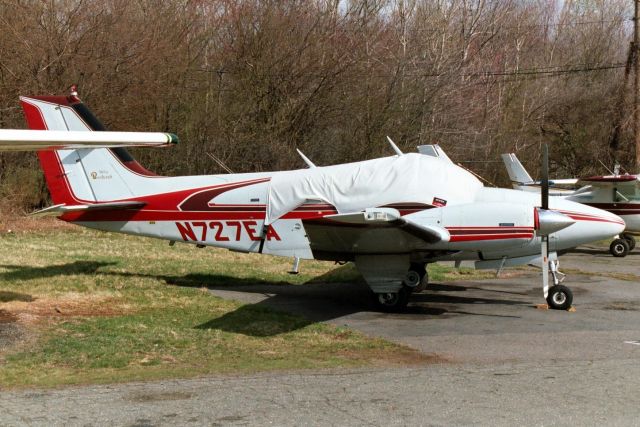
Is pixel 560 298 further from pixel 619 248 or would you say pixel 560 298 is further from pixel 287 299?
pixel 619 248

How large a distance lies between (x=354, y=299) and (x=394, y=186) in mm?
2176

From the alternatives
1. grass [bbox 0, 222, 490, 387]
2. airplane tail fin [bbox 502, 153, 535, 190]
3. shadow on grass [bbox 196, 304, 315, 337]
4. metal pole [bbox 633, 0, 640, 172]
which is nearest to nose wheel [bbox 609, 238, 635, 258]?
airplane tail fin [bbox 502, 153, 535, 190]

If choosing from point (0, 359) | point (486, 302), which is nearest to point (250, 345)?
point (0, 359)

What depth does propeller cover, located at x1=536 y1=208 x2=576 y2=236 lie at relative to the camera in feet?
33.6

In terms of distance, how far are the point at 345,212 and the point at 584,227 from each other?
3.62 metres

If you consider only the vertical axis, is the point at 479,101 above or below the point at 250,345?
above

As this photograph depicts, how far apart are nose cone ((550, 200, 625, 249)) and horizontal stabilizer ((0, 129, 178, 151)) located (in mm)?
6214

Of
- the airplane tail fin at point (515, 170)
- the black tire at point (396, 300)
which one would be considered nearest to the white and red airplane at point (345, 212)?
the black tire at point (396, 300)

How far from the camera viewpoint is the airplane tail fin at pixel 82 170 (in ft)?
41.3

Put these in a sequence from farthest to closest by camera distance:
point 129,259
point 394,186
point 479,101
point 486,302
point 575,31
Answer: point 575,31 < point 479,101 < point 129,259 < point 486,302 < point 394,186

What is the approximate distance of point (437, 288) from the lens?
43.5 feet

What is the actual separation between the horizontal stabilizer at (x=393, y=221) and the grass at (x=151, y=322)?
1453 millimetres

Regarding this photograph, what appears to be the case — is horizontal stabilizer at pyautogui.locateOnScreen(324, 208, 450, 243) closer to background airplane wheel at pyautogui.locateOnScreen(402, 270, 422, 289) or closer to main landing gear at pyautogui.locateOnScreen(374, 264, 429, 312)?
main landing gear at pyautogui.locateOnScreen(374, 264, 429, 312)

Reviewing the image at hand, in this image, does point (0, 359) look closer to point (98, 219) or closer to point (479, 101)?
point (98, 219)
